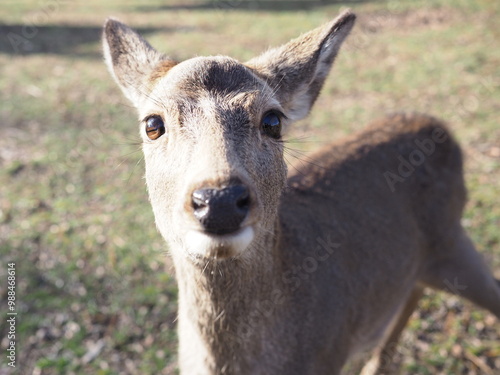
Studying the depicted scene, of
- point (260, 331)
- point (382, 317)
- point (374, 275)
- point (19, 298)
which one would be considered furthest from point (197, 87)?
point (19, 298)

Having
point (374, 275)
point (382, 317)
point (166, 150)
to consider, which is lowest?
point (382, 317)

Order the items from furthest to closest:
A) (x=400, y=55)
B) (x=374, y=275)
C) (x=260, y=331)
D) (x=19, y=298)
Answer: (x=400, y=55) → (x=19, y=298) → (x=374, y=275) → (x=260, y=331)

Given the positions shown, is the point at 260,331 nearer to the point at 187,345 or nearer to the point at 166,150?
the point at 187,345

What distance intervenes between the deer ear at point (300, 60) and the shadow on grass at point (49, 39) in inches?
540

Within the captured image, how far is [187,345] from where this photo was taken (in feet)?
11.8

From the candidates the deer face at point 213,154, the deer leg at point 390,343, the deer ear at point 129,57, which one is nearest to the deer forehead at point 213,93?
the deer face at point 213,154

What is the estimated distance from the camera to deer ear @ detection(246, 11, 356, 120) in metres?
3.69

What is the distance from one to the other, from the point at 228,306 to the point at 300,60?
1889 millimetres

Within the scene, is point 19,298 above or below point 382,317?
below

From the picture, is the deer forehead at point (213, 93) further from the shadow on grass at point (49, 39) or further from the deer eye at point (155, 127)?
the shadow on grass at point (49, 39)

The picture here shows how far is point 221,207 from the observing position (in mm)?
2316

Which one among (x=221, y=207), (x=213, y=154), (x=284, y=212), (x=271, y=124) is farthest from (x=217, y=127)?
(x=284, y=212)

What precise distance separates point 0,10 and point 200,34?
11505 millimetres

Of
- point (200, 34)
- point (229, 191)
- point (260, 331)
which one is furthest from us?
point (200, 34)
